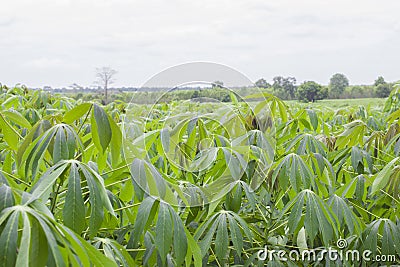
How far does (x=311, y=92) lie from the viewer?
3711mm

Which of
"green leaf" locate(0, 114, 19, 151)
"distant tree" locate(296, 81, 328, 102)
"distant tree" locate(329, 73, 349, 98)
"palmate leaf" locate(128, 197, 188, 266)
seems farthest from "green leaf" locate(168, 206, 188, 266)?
"distant tree" locate(329, 73, 349, 98)

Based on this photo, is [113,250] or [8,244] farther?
[113,250]

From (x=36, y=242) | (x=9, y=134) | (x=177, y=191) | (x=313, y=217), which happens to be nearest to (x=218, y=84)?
(x=177, y=191)

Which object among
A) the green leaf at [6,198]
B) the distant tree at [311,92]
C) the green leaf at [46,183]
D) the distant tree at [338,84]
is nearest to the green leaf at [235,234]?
the green leaf at [46,183]

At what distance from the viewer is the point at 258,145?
1161 millimetres

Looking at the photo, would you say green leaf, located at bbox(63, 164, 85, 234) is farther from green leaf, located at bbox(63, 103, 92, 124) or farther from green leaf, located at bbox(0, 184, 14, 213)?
green leaf, located at bbox(63, 103, 92, 124)

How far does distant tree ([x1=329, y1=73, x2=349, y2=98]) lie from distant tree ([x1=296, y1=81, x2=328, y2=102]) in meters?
0.07

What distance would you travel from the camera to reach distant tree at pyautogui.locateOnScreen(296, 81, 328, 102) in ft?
11.7

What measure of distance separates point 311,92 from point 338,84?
46cm

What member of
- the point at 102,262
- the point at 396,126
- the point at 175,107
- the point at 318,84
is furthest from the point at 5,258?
the point at 318,84

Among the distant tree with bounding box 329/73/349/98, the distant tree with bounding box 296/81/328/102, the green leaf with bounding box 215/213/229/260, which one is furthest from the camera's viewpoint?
the distant tree with bounding box 329/73/349/98

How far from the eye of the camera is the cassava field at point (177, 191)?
0.68m

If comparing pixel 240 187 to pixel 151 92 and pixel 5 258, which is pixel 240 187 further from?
pixel 5 258

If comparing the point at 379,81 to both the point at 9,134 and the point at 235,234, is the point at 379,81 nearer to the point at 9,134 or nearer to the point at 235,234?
the point at 235,234
